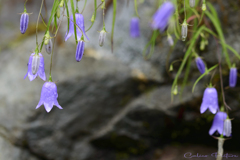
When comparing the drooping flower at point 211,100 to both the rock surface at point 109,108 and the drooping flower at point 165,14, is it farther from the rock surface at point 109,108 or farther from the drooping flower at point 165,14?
the drooping flower at point 165,14

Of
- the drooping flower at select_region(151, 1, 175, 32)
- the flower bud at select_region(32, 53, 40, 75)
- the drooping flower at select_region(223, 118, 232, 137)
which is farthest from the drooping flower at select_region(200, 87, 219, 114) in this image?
the flower bud at select_region(32, 53, 40, 75)

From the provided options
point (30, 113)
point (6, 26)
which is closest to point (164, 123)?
point (30, 113)

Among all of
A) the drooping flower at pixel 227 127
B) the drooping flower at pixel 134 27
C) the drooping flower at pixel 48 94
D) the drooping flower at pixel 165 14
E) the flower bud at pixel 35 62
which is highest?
the drooping flower at pixel 134 27

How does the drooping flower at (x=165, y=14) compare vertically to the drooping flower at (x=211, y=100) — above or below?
above

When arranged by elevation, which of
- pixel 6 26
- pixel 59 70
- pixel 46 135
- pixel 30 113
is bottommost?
pixel 46 135

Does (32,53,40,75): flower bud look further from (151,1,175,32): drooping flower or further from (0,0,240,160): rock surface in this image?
(0,0,240,160): rock surface

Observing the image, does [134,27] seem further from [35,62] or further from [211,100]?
[35,62]

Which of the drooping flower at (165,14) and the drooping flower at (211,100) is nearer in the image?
the drooping flower at (165,14)

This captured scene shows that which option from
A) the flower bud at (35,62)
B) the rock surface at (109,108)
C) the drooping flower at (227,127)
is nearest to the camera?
the flower bud at (35,62)

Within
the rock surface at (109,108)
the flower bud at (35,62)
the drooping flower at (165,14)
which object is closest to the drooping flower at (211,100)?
the rock surface at (109,108)

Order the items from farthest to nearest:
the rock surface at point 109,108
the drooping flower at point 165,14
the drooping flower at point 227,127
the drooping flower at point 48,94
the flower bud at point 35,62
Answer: the rock surface at point 109,108 → the drooping flower at point 227,127 → the drooping flower at point 48,94 → the flower bud at point 35,62 → the drooping flower at point 165,14

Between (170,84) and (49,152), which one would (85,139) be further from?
(170,84)
